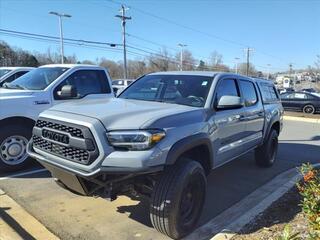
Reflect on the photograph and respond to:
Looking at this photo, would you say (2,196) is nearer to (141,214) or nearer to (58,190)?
(58,190)

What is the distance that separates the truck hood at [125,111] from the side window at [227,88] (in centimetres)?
83

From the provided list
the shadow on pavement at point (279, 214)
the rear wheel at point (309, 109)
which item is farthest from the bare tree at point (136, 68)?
the shadow on pavement at point (279, 214)

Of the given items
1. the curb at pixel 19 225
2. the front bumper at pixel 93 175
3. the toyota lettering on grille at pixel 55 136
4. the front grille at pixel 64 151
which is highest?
the toyota lettering on grille at pixel 55 136

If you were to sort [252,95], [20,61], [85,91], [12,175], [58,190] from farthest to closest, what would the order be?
[20,61]
[85,91]
[252,95]
[12,175]
[58,190]

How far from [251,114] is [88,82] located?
10.9 ft

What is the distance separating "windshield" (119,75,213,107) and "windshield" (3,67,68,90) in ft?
6.61

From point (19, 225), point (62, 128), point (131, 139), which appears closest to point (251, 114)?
point (131, 139)

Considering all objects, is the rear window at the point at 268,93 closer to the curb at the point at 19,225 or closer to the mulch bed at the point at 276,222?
the mulch bed at the point at 276,222

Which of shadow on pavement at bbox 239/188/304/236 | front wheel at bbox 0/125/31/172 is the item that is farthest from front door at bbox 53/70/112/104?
shadow on pavement at bbox 239/188/304/236

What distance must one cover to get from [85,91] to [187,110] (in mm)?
3550

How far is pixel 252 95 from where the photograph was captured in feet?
22.0

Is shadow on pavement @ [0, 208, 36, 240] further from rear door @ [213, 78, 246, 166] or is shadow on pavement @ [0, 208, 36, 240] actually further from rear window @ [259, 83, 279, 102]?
rear window @ [259, 83, 279, 102]

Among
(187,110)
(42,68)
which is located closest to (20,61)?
(42,68)

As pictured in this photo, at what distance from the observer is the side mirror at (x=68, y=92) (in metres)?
6.63
